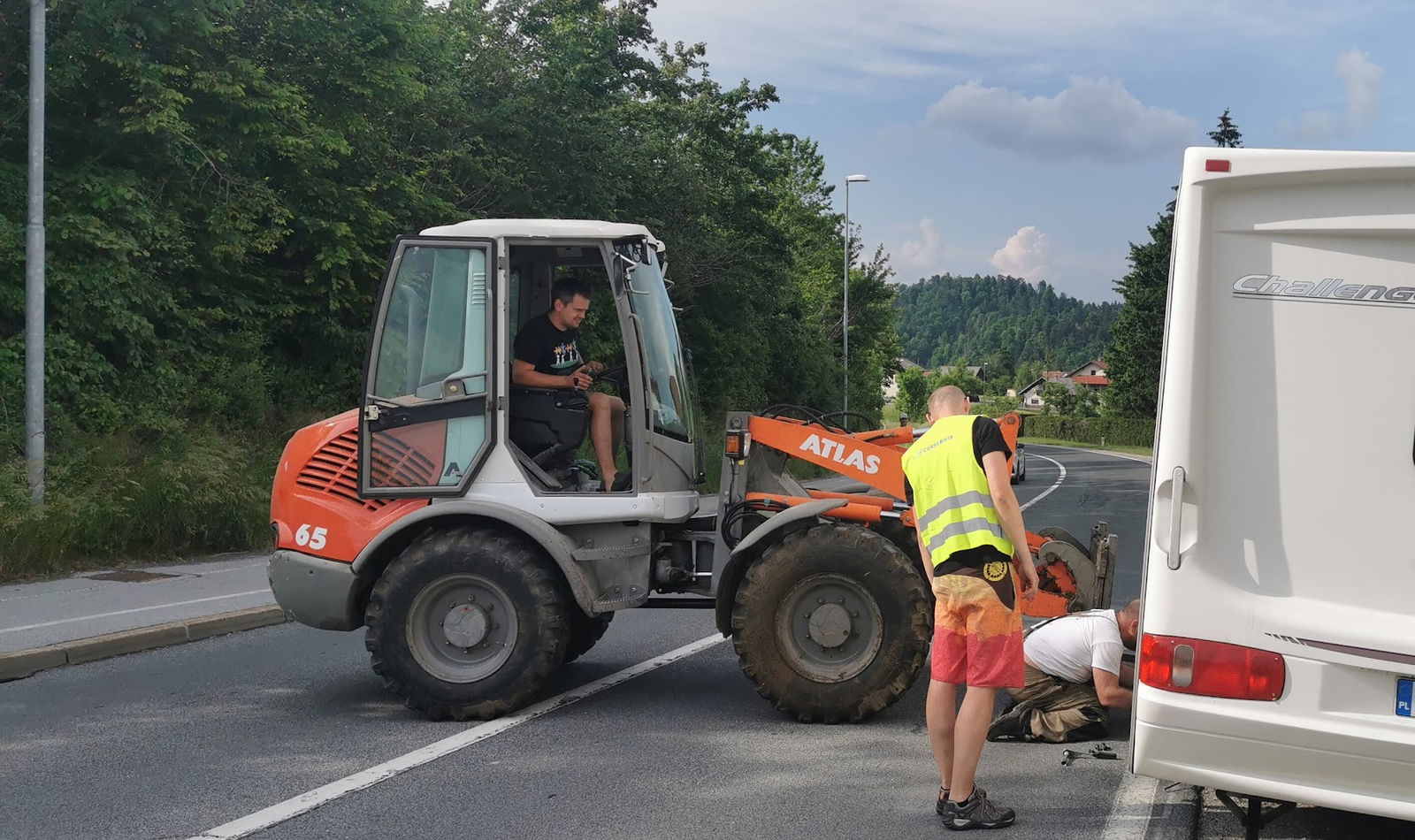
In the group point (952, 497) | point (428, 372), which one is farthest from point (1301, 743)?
point (428, 372)

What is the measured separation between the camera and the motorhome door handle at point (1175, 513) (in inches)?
172

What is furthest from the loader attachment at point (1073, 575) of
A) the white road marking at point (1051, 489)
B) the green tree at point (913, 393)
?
the green tree at point (913, 393)

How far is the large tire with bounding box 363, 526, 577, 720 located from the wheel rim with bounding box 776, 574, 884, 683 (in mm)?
1212

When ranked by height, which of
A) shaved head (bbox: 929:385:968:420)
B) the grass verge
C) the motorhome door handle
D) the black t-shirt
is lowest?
the grass verge

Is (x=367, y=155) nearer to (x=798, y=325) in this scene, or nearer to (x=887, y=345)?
(x=798, y=325)

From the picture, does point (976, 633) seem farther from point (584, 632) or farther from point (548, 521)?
point (584, 632)

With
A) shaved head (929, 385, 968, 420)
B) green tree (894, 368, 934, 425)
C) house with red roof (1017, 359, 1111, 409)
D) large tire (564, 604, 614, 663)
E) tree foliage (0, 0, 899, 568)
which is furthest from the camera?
house with red roof (1017, 359, 1111, 409)

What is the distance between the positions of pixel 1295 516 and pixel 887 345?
64018mm

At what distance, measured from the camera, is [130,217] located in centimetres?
1593

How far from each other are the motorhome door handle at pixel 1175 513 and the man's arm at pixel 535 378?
3875 millimetres

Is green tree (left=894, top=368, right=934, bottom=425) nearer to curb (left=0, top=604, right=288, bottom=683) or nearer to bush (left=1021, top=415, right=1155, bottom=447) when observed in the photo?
bush (left=1021, top=415, right=1155, bottom=447)

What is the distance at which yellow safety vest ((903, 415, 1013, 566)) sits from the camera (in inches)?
212

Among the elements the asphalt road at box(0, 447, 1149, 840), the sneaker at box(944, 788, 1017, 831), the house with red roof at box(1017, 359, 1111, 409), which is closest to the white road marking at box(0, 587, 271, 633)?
the asphalt road at box(0, 447, 1149, 840)

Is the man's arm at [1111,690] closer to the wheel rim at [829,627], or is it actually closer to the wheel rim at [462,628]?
the wheel rim at [829,627]
